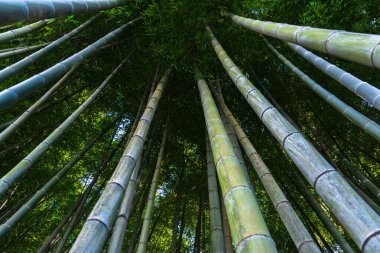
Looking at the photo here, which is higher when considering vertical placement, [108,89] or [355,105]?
[108,89]

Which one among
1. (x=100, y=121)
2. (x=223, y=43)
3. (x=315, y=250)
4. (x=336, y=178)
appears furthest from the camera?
(x=100, y=121)

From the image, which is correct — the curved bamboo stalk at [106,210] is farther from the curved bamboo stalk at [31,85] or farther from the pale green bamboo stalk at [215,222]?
the pale green bamboo stalk at [215,222]

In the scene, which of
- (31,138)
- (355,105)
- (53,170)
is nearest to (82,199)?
(31,138)

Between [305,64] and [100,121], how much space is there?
3.81 meters

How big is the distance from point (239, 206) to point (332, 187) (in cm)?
43

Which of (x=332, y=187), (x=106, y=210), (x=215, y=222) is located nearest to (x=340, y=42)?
(x=332, y=187)

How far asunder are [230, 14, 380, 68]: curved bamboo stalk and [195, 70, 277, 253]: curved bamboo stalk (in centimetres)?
80

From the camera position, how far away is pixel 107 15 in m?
4.35

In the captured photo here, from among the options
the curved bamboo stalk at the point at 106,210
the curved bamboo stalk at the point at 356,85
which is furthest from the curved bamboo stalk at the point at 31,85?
the curved bamboo stalk at the point at 356,85

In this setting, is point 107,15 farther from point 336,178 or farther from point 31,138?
point 336,178

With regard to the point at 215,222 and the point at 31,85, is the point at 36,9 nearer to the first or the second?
the point at 31,85

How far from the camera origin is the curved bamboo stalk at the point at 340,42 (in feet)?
4.42

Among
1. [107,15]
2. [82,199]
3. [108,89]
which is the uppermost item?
[108,89]

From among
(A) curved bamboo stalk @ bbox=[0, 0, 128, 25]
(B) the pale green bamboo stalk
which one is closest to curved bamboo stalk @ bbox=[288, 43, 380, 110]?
(B) the pale green bamboo stalk
